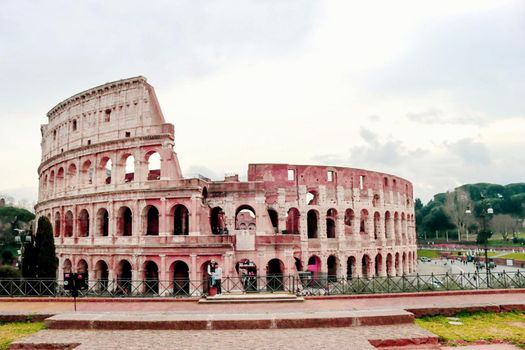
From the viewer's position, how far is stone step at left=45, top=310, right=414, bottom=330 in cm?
1012

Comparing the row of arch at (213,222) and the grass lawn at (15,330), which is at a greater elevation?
the row of arch at (213,222)

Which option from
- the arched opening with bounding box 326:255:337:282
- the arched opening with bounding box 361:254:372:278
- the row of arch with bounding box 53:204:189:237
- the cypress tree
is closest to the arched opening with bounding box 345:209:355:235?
the arched opening with bounding box 326:255:337:282

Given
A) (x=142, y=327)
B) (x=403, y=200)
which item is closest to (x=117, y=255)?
(x=142, y=327)

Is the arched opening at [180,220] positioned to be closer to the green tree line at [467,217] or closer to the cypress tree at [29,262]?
the cypress tree at [29,262]

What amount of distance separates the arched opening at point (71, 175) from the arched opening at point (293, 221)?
16.9 metres

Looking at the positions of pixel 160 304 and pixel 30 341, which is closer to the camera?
pixel 30 341

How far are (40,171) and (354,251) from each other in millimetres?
28650

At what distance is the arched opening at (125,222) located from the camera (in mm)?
27737

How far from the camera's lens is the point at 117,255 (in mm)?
26953

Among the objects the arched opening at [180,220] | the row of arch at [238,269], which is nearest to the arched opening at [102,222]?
the row of arch at [238,269]

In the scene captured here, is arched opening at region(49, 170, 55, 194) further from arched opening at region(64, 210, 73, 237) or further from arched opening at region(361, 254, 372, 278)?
arched opening at region(361, 254, 372, 278)

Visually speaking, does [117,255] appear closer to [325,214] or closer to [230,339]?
[325,214]

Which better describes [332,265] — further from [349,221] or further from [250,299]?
[250,299]

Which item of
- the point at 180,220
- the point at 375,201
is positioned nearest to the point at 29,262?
the point at 180,220
